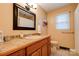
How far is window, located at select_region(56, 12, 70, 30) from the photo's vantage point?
449cm

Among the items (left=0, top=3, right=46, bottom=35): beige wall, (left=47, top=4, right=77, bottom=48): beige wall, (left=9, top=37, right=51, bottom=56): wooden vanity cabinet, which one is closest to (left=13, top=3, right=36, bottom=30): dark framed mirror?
(left=0, top=3, right=46, bottom=35): beige wall

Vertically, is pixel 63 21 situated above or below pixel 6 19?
above

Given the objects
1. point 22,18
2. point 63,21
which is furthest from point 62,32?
point 22,18

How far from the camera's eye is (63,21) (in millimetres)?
4582

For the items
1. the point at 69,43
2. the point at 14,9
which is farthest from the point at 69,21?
the point at 14,9

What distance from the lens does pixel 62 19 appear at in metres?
4.54

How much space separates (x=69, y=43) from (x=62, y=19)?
1.11m

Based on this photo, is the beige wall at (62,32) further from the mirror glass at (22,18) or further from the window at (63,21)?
the mirror glass at (22,18)

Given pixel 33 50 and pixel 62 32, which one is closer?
pixel 33 50

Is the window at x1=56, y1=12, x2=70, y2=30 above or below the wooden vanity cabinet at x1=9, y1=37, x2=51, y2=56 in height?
above

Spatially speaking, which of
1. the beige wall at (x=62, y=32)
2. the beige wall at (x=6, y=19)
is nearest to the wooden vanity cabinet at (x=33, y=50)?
the beige wall at (x=6, y=19)

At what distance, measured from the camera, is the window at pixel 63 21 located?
177 inches

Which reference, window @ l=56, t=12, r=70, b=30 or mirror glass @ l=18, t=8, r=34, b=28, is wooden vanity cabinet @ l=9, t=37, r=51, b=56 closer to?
mirror glass @ l=18, t=8, r=34, b=28

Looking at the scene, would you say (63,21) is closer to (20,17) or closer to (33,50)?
(20,17)
